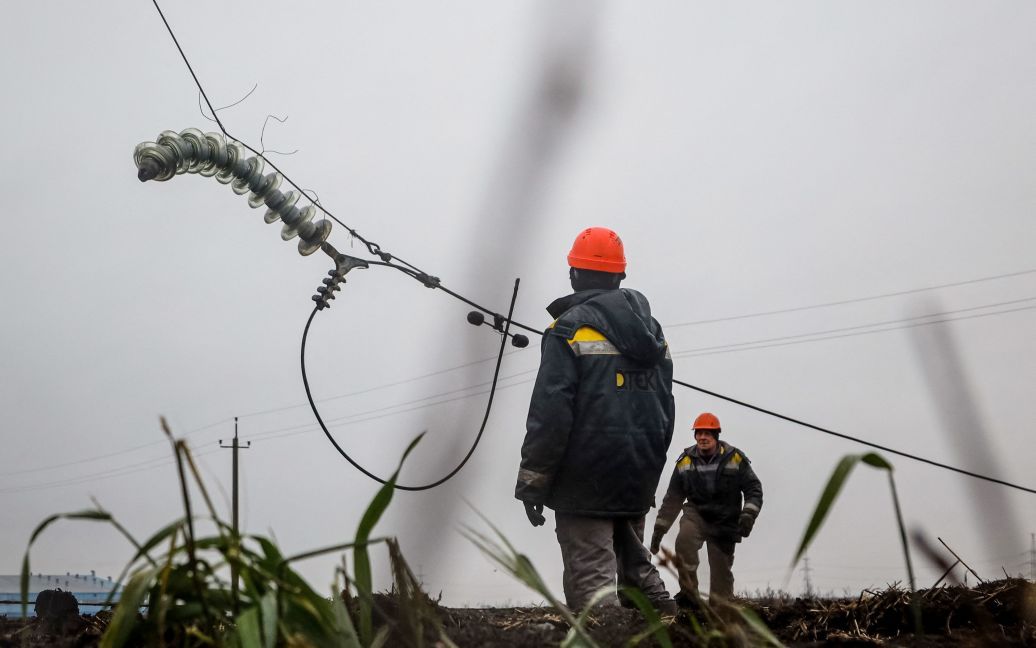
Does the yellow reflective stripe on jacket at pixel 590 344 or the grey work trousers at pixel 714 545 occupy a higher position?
the yellow reflective stripe on jacket at pixel 590 344

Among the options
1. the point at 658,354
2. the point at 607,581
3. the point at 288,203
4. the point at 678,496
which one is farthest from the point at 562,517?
the point at 678,496

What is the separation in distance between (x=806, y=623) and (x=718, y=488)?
5.46 metres

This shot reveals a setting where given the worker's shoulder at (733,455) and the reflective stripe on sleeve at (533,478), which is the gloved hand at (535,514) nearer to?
the reflective stripe on sleeve at (533,478)

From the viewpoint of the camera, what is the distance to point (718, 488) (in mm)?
8297

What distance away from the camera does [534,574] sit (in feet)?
3.51

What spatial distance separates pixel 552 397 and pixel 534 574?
369 centimetres

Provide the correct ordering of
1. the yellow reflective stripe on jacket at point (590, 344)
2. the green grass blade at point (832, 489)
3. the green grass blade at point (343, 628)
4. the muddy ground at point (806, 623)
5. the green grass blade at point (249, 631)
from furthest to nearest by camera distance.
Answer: the yellow reflective stripe on jacket at point (590, 344) < the muddy ground at point (806, 623) < the green grass blade at point (343, 628) < the green grass blade at point (249, 631) < the green grass blade at point (832, 489)

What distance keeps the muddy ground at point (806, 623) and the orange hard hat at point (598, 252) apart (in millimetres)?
1844

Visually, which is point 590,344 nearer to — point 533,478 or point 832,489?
point 533,478

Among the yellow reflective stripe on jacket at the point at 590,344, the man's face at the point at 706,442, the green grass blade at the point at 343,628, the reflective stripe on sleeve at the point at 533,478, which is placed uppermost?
the yellow reflective stripe on jacket at the point at 590,344

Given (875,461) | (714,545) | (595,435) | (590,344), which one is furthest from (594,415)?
(875,461)

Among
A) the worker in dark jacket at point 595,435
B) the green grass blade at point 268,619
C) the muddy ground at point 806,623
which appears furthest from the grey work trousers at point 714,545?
the green grass blade at point 268,619

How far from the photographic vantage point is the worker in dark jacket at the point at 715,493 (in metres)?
8.30

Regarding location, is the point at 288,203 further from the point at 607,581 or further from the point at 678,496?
the point at 678,496
